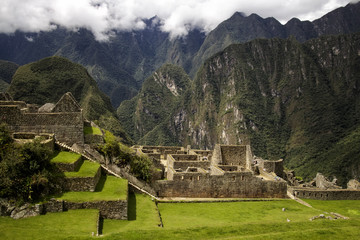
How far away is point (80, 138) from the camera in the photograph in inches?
861

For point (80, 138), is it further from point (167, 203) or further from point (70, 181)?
point (167, 203)

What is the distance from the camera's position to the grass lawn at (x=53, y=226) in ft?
37.3

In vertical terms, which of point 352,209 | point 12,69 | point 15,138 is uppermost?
point 12,69

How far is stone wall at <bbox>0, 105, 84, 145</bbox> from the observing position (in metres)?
20.5

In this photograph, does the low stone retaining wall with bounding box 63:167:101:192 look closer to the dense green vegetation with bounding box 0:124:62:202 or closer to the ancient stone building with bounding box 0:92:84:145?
the dense green vegetation with bounding box 0:124:62:202

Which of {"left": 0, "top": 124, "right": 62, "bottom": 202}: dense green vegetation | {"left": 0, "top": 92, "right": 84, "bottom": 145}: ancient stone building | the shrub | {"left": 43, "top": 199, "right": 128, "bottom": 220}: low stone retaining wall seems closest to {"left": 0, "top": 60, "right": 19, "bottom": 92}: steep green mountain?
{"left": 0, "top": 92, "right": 84, "bottom": 145}: ancient stone building

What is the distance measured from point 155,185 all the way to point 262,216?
822 centimetres

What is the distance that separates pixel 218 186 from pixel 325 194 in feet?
41.2

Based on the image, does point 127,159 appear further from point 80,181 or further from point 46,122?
point 80,181

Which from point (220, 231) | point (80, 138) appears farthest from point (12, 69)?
point (220, 231)

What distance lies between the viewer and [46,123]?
2136cm

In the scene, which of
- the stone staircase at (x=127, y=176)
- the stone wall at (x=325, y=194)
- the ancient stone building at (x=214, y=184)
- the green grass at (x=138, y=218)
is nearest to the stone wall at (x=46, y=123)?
the stone staircase at (x=127, y=176)

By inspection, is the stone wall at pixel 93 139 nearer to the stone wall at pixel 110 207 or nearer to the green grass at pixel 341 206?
the stone wall at pixel 110 207

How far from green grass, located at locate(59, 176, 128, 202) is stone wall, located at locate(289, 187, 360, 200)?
17355 millimetres
